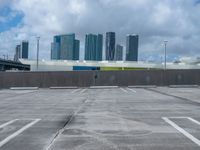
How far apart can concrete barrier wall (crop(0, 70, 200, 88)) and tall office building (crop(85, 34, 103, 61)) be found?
281 feet

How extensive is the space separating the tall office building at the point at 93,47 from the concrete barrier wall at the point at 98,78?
281ft

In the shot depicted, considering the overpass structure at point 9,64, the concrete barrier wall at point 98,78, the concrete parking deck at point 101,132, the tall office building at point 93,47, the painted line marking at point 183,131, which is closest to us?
the concrete parking deck at point 101,132

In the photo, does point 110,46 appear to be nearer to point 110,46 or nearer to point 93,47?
point 110,46

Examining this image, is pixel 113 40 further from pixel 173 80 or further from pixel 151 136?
pixel 151 136

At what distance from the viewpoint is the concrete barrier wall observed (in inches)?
2048

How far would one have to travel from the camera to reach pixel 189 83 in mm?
51969

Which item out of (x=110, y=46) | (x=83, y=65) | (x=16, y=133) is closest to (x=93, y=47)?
(x=110, y=46)

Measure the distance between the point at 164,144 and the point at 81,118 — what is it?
609 cm

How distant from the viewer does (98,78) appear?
5269cm

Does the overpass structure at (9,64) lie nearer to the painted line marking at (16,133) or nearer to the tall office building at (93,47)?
the tall office building at (93,47)

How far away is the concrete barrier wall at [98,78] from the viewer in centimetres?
5203

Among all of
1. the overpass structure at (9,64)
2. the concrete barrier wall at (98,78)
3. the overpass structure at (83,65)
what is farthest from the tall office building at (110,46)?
the concrete barrier wall at (98,78)

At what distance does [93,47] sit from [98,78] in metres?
92.4

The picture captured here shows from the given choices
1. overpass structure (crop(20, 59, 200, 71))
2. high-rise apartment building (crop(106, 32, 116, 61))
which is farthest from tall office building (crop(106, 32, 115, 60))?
overpass structure (crop(20, 59, 200, 71))
